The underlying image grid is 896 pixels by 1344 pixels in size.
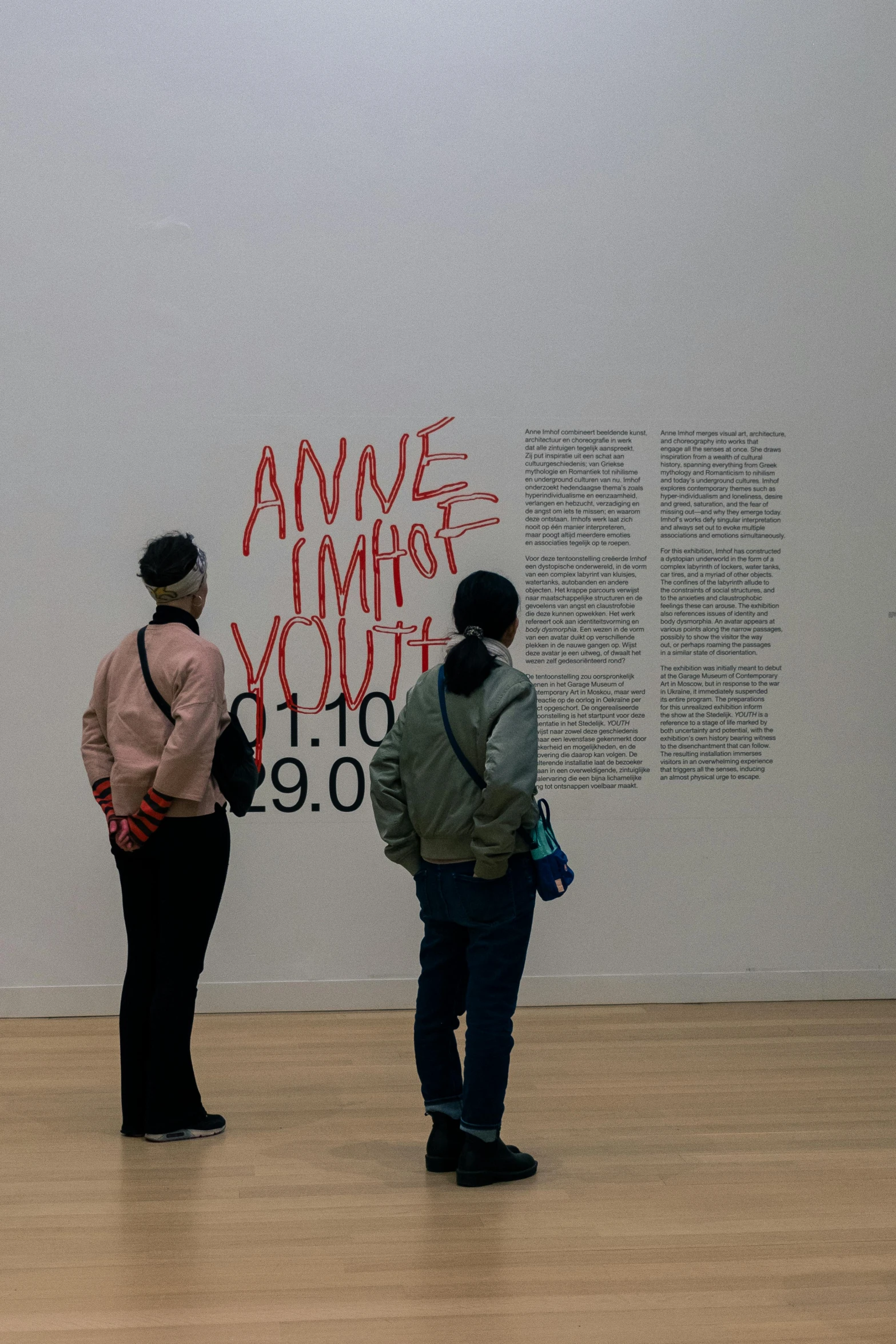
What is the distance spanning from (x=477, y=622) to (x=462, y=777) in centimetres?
39

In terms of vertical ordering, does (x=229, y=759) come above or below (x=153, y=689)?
below

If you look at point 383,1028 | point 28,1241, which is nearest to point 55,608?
point 383,1028

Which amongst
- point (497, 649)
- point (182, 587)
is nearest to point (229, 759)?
point (182, 587)

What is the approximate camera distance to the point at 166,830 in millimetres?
3516

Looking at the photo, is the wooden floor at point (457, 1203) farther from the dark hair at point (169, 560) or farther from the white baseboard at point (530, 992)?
the dark hair at point (169, 560)

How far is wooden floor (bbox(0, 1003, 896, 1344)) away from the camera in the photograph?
2.49 meters

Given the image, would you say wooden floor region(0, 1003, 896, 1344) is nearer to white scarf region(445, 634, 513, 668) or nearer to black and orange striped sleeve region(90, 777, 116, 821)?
black and orange striped sleeve region(90, 777, 116, 821)

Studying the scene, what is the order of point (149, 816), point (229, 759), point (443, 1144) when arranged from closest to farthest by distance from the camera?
point (443, 1144), point (149, 816), point (229, 759)

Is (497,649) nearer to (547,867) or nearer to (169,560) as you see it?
(547,867)

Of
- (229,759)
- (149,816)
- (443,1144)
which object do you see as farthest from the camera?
(229,759)

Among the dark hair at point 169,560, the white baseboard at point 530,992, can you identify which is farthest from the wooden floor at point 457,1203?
the dark hair at point 169,560

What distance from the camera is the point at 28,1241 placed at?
2.83 m

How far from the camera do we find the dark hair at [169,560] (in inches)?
141

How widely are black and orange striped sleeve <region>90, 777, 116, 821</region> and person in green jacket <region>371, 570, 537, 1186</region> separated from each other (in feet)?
2.66
